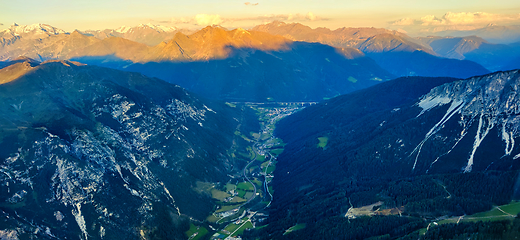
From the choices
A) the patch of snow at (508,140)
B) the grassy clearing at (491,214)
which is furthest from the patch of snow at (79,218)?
the patch of snow at (508,140)

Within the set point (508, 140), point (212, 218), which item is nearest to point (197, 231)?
A: point (212, 218)

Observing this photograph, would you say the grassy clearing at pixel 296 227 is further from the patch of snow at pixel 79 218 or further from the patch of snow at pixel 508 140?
the patch of snow at pixel 508 140

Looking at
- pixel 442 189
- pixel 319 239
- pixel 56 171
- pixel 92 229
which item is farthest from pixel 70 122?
pixel 442 189

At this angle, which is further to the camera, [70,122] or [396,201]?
[70,122]

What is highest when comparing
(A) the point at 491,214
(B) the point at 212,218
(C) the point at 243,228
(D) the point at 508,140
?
(D) the point at 508,140

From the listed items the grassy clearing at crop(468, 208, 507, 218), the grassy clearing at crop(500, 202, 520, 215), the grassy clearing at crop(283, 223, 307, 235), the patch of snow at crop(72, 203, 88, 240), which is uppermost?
the grassy clearing at crop(500, 202, 520, 215)

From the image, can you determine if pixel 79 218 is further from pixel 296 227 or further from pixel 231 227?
pixel 296 227

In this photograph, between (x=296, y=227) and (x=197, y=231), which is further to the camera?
(x=197, y=231)

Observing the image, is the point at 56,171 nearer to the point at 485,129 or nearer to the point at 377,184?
the point at 377,184

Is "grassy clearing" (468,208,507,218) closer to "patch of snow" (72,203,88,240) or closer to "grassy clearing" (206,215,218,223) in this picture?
"grassy clearing" (206,215,218,223)

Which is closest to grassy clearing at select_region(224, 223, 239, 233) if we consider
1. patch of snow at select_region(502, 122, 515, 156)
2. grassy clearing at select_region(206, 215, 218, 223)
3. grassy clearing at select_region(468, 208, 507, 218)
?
grassy clearing at select_region(206, 215, 218, 223)

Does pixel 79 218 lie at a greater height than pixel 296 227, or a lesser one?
greater
